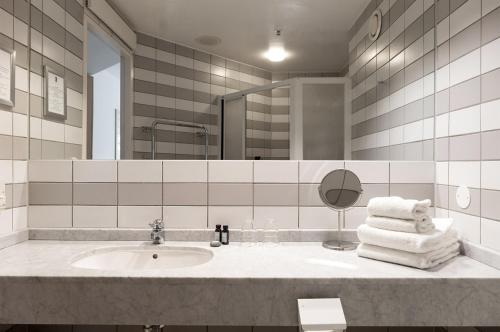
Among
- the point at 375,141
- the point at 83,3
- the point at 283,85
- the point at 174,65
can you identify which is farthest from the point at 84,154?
the point at 375,141

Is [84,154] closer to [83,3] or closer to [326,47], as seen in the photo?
[83,3]

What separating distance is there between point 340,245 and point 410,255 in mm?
309

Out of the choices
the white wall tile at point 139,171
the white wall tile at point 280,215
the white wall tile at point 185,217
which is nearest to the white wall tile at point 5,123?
the white wall tile at point 139,171

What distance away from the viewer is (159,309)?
0.98m

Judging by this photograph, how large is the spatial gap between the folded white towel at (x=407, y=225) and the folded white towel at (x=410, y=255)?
0.07 m

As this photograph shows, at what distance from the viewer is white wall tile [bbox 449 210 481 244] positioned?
3.82 ft

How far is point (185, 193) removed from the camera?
1.44 metres

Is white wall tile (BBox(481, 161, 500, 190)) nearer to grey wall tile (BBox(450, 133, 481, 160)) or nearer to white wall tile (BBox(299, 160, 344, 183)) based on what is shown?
grey wall tile (BBox(450, 133, 481, 160))

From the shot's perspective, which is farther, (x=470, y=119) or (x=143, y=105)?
(x=143, y=105)

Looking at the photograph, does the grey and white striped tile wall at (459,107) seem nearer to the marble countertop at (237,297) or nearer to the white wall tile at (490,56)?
the white wall tile at (490,56)

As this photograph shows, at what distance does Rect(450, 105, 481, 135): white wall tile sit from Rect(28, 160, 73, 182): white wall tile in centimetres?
163

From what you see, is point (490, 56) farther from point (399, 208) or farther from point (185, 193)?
point (185, 193)

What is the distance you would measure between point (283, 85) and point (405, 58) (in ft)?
1.89

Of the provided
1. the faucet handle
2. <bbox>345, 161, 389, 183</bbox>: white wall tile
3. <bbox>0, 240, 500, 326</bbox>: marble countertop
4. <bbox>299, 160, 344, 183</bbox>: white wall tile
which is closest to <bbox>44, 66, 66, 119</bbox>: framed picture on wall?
the faucet handle
